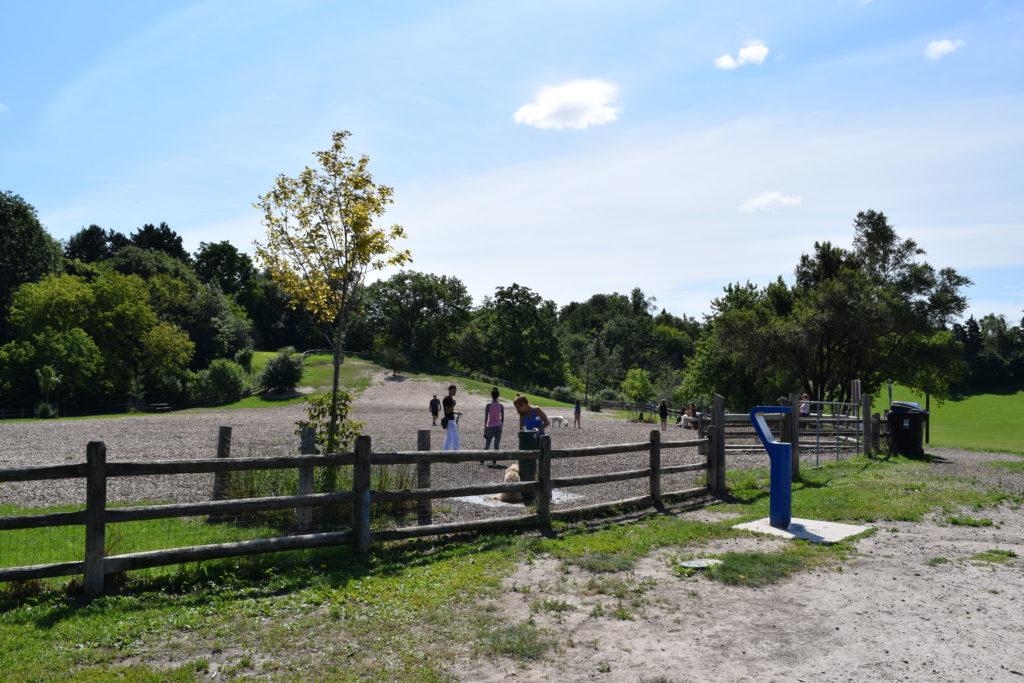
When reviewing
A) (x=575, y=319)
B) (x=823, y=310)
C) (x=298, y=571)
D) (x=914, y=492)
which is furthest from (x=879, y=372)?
(x=575, y=319)

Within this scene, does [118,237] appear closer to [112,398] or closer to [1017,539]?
[112,398]

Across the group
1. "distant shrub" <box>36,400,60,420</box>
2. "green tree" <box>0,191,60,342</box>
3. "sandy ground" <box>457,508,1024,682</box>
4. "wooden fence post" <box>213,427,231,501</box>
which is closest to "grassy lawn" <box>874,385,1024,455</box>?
"sandy ground" <box>457,508,1024,682</box>

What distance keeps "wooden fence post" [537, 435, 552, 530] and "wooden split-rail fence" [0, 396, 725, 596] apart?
0.01 m

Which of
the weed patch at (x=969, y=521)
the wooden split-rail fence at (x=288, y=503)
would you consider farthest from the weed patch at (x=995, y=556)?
the wooden split-rail fence at (x=288, y=503)

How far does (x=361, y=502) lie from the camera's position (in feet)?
25.7

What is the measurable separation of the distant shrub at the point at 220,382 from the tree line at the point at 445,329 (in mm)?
154

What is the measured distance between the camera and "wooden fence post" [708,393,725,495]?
1250 centimetres

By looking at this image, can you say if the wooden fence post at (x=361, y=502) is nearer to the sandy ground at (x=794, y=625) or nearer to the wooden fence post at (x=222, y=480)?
the sandy ground at (x=794, y=625)

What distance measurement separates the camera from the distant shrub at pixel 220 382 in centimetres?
6019

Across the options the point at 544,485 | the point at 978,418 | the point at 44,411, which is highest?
the point at 544,485

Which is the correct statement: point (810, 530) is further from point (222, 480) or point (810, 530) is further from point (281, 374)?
point (281, 374)

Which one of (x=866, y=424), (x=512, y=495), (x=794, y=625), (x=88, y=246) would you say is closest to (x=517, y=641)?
(x=794, y=625)

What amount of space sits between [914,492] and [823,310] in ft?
93.7

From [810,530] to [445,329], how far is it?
83232 millimetres
